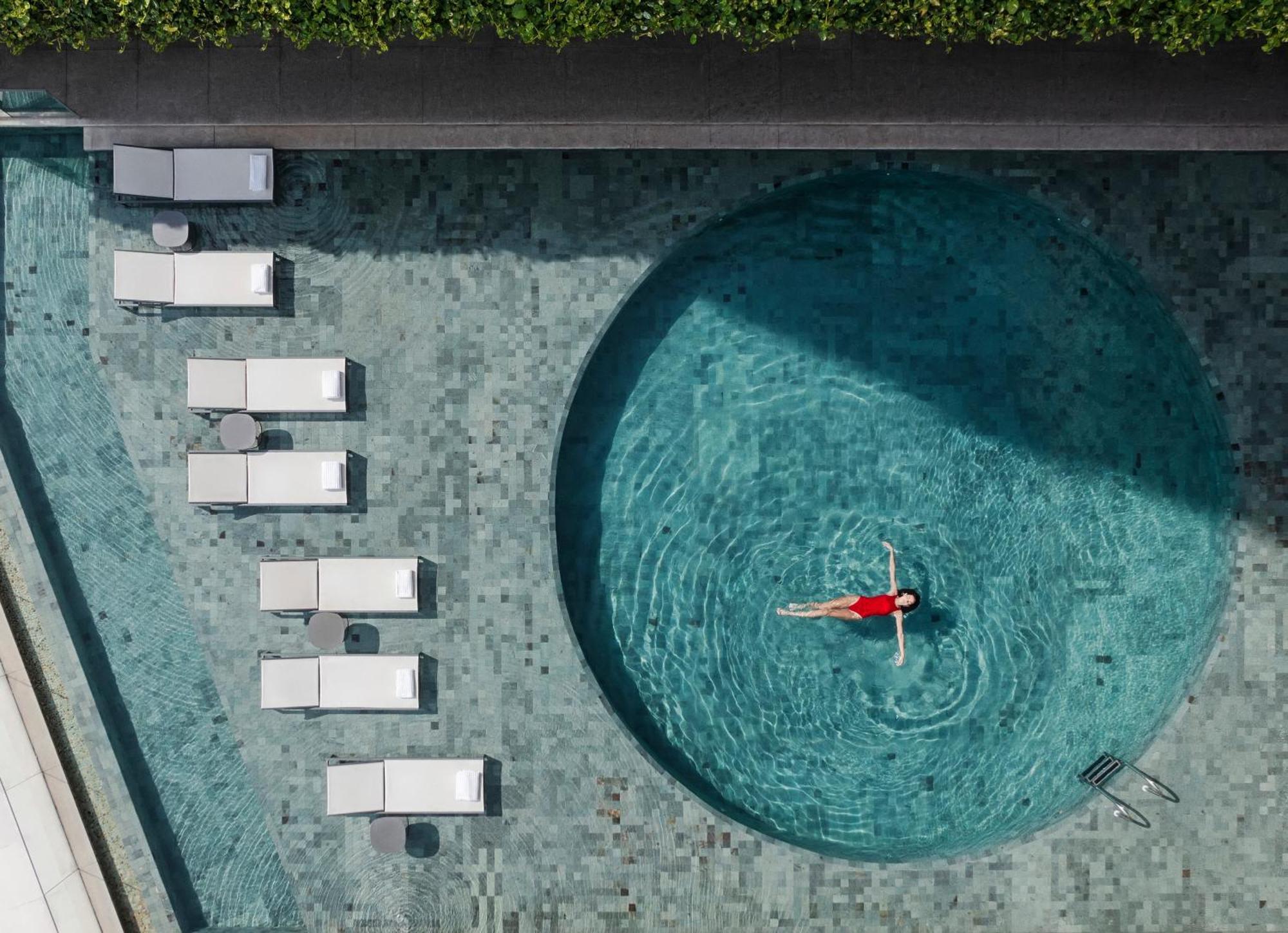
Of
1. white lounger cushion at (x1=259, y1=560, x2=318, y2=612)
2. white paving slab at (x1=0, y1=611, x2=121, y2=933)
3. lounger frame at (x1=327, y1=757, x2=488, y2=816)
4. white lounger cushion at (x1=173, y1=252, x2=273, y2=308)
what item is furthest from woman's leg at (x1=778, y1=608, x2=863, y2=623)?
white paving slab at (x1=0, y1=611, x2=121, y2=933)

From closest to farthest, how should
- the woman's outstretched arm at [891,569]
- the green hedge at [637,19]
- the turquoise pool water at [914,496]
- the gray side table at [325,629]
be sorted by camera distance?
the green hedge at [637,19], the gray side table at [325,629], the woman's outstretched arm at [891,569], the turquoise pool water at [914,496]

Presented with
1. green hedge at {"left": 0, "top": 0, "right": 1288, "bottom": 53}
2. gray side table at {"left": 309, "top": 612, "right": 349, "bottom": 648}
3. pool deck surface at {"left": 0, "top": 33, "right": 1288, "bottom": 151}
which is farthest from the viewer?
gray side table at {"left": 309, "top": 612, "right": 349, "bottom": 648}

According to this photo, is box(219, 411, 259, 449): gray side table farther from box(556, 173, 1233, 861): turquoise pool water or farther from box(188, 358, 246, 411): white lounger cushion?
box(556, 173, 1233, 861): turquoise pool water

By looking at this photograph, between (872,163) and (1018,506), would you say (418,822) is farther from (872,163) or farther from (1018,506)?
(872,163)

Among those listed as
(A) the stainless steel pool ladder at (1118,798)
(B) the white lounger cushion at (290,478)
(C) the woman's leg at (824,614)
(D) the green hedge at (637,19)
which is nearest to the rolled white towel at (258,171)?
(D) the green hedge at (637,19)

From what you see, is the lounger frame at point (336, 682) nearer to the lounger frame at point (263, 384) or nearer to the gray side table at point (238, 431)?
the gray side table at point (238, 431)
